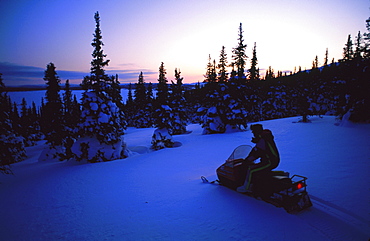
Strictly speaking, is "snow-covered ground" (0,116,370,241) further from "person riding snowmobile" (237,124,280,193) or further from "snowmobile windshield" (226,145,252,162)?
"snowmobile windshield" (226,145,252,162)

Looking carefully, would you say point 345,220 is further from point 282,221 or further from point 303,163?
point 303,163

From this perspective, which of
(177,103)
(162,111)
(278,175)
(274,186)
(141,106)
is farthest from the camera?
(141,106)

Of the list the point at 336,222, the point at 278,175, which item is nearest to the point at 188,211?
the point at 278,175

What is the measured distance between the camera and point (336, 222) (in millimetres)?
4379

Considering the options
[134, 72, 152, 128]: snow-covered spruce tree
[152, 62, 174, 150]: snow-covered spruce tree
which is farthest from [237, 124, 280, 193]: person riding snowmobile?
[134, 72, 152, 128]: snow-covered spruce tree

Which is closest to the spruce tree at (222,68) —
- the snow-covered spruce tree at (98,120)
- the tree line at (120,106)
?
the tree line at (120,106)

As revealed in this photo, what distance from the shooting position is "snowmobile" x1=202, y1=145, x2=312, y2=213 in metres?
4.76

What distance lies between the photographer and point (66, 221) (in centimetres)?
523

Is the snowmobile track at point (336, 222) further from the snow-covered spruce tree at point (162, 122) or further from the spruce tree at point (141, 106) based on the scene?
the spruce tree at point (141, 106)

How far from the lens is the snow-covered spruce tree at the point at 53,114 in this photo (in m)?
23.5

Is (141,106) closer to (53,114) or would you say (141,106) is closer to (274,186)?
(53,114)

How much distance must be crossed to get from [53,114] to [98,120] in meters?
11.6

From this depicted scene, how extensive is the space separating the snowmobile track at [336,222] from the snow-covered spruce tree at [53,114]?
26.3 metres

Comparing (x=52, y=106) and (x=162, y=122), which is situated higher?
(x=52, y=106)
